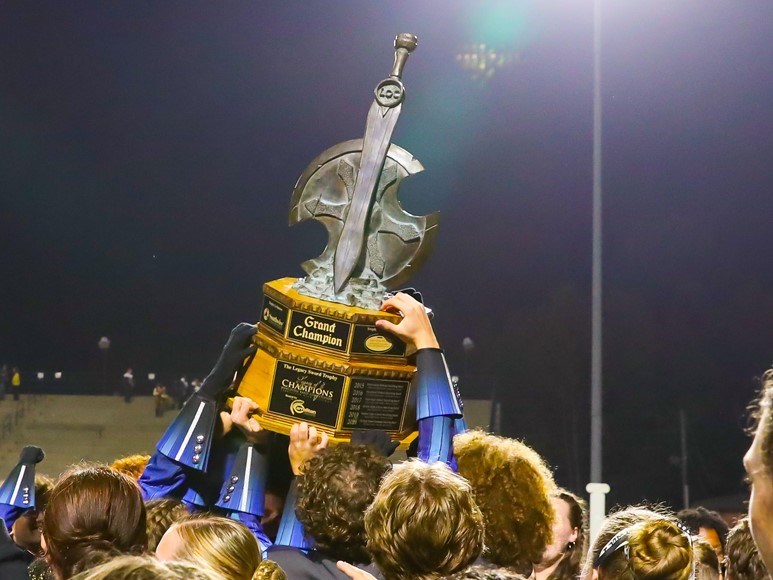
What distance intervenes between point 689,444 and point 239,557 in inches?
663

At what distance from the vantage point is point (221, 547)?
230cm

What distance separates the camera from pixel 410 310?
3443 mm

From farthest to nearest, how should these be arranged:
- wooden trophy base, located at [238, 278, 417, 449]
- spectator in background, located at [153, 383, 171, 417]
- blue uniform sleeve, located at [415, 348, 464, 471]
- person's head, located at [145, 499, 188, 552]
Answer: spectator in background, located at [153, 383, 171, 417], wooden trophy base, located at [238, 278, 417, 449], blue uniform sleeve, located at [415, 348, 464, 471], person's head, located at [145, 499, 188, 552]

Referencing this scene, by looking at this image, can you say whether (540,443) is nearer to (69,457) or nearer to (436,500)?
(69,457)

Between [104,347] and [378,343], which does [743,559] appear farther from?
[104,347]

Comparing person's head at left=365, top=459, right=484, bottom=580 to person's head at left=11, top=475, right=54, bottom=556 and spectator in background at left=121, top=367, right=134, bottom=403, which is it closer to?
person's head at left=11, top=475, right=54, bottom=556

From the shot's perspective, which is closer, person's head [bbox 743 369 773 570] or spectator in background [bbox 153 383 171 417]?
person's head [bbox 743 369 773 570]

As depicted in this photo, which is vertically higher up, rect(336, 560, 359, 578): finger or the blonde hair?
the blonde hair

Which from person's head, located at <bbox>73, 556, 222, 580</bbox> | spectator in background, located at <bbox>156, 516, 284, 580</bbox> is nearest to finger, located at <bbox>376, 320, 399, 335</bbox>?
spectator in background, located at <bbox>156, 516, 284, 580</bbox>

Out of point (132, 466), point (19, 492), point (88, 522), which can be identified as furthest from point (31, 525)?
point (88, 522)

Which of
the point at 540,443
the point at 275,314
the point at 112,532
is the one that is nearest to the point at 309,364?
the point at 275,314

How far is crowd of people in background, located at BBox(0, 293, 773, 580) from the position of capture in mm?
2248

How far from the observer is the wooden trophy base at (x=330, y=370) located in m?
3.38

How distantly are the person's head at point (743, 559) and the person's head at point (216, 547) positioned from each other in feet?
4.73
